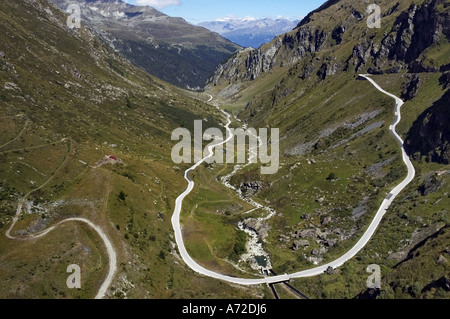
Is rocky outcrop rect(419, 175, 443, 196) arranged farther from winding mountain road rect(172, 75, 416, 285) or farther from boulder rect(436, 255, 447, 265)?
boulder rect(436, 255, 447, 265)

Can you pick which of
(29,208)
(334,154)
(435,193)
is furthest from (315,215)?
(29,208)

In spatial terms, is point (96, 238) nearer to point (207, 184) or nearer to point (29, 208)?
point (29, 208)

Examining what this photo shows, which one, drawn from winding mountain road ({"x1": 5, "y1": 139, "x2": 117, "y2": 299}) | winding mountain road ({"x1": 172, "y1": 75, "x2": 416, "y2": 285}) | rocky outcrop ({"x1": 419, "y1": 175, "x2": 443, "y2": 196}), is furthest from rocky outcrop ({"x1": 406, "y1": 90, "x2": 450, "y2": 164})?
winding mountain road ({"x1": 5, "y1": 139, "x2": 117, "y2": 299})

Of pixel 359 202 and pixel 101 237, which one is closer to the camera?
pixel 101 237

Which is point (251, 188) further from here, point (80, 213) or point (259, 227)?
point (80, 213)

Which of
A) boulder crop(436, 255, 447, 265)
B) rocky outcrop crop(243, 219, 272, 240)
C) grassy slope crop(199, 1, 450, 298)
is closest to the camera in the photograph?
boulder crop(436, 255, 447, 265)

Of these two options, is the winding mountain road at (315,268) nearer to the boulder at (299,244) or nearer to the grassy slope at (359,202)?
the grassy slope at (359,202)

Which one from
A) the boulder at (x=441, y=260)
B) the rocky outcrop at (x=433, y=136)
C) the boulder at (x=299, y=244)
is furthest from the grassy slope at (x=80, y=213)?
the rocky outcrop at (x=433, y=136)

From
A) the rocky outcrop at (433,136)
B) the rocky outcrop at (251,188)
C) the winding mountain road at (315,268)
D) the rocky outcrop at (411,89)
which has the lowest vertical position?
the winding mountain road at (315,268)

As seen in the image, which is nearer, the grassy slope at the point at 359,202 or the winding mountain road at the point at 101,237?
the winding mountain road at the point at 101,237

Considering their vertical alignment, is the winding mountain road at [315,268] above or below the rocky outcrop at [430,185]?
below

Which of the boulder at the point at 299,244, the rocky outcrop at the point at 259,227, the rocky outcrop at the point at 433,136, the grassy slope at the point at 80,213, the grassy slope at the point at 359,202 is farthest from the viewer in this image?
the rocky outcrop at the point at 433,136

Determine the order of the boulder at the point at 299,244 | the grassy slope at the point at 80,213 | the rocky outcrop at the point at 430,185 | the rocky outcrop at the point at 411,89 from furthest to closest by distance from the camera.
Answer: the rocky outcrop at the point at 411,89 → the rocky outcrop at the point at 430,185 → the boulder at the point at 299,244 → the grassy slope at the point at 80,213

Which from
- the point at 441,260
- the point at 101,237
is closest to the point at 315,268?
the point at 441,260
